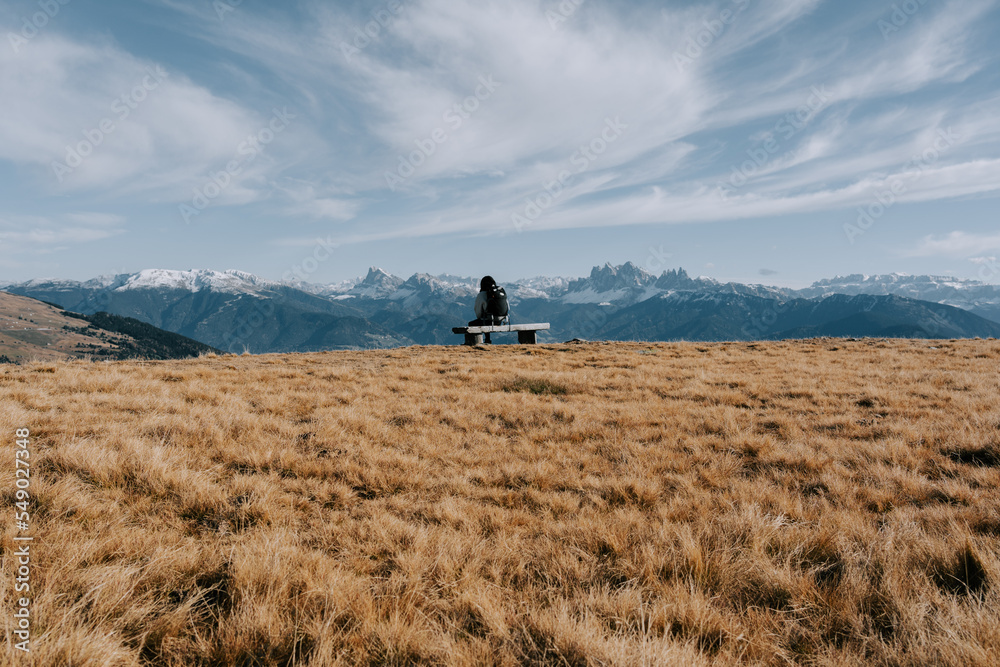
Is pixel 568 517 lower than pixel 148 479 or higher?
lower

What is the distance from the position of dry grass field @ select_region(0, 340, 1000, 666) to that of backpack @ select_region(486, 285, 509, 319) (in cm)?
1491

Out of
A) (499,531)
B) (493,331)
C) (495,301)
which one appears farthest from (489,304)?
(499,531)

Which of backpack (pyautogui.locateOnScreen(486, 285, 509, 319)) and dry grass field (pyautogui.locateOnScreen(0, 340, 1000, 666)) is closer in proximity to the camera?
dry grass field (pyautogui.locateOnScreen(0, 340, 1000, 666))

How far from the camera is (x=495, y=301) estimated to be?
78.3 feet

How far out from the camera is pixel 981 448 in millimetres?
6379

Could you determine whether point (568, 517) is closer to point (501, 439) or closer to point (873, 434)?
point (501, 439)

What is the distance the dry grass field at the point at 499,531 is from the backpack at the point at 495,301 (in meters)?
14.9

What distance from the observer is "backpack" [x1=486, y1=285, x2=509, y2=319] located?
77.6ft

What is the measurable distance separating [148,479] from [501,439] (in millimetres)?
4587

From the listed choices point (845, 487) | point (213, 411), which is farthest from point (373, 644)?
point (213, 411)

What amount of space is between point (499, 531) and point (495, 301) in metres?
20.1

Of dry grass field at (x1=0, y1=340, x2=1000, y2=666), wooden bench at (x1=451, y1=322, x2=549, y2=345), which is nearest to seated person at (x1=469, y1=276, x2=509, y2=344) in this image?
wooden bench at (x1=451, y1=322, x2=549, y2=345)

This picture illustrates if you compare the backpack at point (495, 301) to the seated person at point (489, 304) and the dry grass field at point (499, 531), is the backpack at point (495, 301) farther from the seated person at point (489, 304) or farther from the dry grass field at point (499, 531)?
the dry grass field at point (499, 531)

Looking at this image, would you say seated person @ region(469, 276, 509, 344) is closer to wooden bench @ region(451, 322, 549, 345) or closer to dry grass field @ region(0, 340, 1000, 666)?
wooden bench @ region(451, 322, 549, 345)
